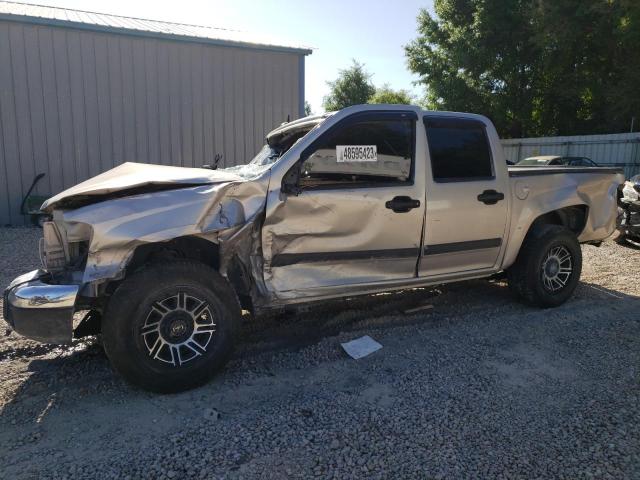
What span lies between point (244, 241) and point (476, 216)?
7.30 ft

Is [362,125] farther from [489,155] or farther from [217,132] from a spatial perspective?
[217,132]

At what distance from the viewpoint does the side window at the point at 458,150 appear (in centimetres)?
432

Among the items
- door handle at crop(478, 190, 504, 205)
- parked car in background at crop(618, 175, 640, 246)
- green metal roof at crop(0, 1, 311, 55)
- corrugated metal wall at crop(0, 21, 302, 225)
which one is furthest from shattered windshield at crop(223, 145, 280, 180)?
green metal roof at crop(0, 1, 311, 55)

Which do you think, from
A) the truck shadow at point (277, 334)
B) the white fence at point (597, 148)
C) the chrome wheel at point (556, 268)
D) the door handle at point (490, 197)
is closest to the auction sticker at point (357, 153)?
the door handle at point (490, 197)

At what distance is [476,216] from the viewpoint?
14.6 feet

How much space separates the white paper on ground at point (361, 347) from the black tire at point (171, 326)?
40.9 inches

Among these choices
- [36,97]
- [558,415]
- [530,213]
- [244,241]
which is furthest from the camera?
[36,97]

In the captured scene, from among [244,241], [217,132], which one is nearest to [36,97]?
[217,132]

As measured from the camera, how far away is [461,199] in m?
4.36

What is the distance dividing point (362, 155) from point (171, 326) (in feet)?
6.59

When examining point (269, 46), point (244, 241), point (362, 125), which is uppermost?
point (269, 46)

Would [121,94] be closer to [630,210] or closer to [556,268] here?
[556,268]

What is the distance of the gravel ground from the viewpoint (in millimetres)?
2547

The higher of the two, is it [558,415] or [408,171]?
[408,171]
